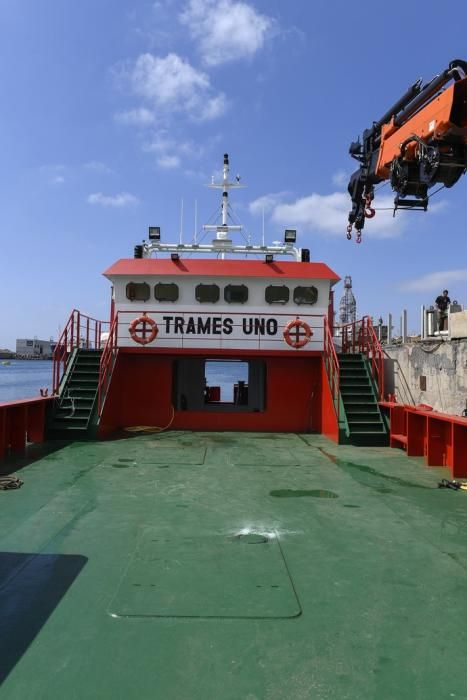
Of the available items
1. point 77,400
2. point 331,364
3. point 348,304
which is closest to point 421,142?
point 331,364

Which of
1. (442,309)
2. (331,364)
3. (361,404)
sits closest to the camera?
(361,404)

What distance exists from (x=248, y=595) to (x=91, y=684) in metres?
1.33

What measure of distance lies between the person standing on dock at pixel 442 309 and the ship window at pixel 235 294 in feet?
17.8

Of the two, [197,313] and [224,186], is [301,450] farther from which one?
[224,186]

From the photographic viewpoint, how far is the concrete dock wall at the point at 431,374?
9242 mm

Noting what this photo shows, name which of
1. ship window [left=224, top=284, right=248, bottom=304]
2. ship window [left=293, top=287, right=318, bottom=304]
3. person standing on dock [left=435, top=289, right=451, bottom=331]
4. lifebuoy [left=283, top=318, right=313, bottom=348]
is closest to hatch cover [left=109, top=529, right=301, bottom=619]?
lifebuoy [left=283, top=318, right=313, bottom=348]

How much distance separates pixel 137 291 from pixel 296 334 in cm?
429

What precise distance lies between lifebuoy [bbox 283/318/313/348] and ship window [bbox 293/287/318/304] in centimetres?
84

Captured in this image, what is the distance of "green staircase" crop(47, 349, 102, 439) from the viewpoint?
10453 mm

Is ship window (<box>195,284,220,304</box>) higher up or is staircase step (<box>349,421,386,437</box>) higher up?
ship window (<box>195,284,220,304</box>)

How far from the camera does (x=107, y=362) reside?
11516mm

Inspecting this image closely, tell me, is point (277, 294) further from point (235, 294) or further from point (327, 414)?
point (327, 414)

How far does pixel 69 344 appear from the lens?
41.6 feet

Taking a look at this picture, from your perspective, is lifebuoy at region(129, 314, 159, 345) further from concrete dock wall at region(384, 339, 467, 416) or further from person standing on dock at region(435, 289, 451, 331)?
person standing on dock at region(435, 289, 451, 331)
